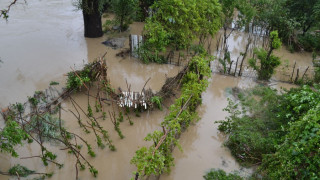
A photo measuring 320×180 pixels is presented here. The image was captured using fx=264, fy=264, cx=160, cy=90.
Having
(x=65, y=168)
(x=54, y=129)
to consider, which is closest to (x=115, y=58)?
(x=54, y=129)

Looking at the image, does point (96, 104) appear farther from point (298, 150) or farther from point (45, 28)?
point (45, 28)

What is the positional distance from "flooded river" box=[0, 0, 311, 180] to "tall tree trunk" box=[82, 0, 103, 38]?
0.86 feet

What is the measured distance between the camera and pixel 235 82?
7277mm

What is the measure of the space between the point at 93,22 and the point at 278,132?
21.9 ft

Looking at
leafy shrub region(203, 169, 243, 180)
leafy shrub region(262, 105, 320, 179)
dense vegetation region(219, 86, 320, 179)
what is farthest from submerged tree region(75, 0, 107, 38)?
leafy shrub region(262, 105, 320, 179)

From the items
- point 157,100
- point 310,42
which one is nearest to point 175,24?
point 157,100

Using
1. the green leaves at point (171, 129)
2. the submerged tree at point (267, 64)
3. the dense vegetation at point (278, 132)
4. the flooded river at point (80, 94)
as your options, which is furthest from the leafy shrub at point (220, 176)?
the submerged tree at point (267, 64)

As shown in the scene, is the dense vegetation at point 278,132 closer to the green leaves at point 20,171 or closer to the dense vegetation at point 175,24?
the dense vegetation at point 175,24

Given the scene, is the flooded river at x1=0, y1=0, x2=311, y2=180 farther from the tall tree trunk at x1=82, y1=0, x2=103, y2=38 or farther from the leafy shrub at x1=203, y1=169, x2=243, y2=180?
the tall tree trunk at x1=82, y1=0, x2=103, y2=38

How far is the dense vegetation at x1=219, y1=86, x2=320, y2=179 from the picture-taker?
11.5 ft

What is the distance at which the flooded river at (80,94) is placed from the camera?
4.78 metres

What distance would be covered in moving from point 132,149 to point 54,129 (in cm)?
162

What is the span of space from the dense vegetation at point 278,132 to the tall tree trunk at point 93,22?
5294mm

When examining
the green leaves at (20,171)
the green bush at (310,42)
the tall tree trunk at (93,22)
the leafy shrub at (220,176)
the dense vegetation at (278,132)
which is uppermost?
the tall tree trunk at (93,22)
